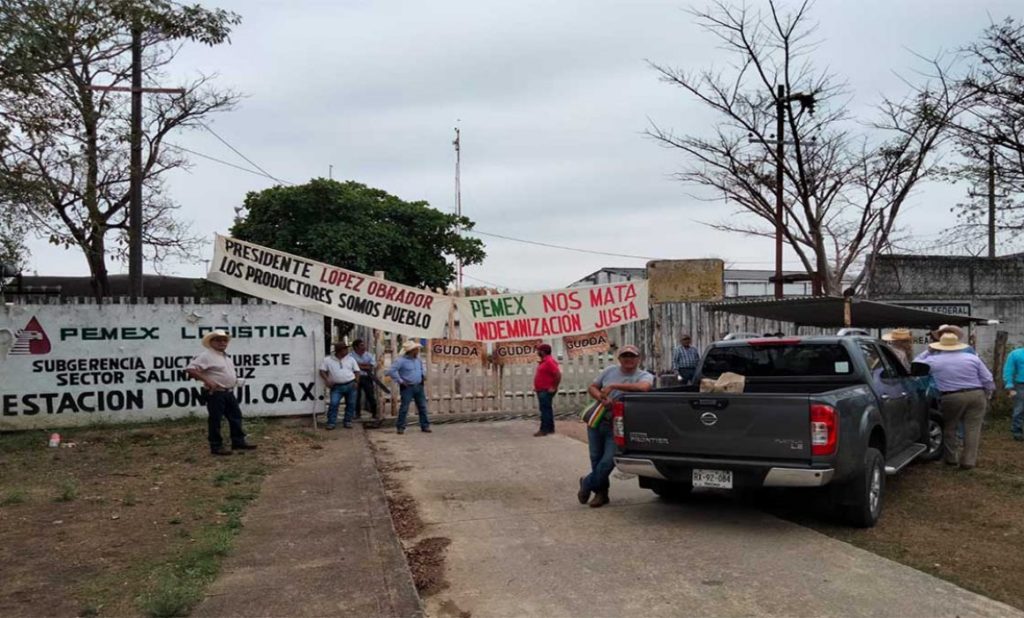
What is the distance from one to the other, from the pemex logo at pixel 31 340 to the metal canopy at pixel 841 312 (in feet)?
31.9

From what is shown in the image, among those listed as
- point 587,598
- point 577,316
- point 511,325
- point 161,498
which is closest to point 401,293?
point 511,325

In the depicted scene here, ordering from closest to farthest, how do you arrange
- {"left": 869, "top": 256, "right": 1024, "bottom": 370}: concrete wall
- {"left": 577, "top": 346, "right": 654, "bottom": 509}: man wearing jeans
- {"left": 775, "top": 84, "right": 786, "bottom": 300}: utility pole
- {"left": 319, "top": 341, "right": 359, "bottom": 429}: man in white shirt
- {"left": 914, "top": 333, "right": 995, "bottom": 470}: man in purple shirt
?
1. {"left": 577, "top": 346, "right": 654, "bottom": 509}: man wearing jeans
2. {"left": 914, "top": 333, "right": 995, "bottom": 470}: man in purple shirt
3. {"left": 319, "top": 341, "right": 359, "bottom": 429}: man in white shirt
4. {"left": 775, "top": 84, "right": 786, "bottom": 300}: utility pole
5. {"left": 869, "top": 256, "right": 1024, "bottom": 370}: concrete wall

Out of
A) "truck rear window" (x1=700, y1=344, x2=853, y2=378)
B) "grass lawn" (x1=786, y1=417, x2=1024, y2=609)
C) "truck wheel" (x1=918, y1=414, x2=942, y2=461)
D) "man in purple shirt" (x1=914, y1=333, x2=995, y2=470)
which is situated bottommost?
"grass lawn" (x1=786, y1=417, x2=1024, y2=609)

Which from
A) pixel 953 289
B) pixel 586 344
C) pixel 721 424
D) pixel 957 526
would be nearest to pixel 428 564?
pixel 721 424

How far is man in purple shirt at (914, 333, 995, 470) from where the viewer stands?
828cm

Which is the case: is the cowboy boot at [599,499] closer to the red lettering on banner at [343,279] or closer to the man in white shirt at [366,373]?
the man in white shirt at [366,373]

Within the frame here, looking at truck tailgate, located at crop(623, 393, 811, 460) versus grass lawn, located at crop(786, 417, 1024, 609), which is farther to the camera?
truck tailgate, located at crop(623, 393, 811, 460)

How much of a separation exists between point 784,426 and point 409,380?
6941 millimetres

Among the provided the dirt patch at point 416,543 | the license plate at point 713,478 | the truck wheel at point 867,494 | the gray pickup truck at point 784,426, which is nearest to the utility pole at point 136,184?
the dirt patch at point 416,543

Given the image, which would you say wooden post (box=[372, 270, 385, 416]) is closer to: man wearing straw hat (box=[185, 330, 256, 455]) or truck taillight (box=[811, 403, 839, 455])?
man wearing straw hat (box=[185, 330, 256, 455])

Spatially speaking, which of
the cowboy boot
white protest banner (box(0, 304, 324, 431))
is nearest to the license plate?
the cowboy boot

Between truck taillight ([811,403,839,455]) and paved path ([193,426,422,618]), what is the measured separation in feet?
10.1

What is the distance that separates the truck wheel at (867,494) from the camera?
591 centimetres

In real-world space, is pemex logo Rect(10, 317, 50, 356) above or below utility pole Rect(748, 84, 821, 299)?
below
